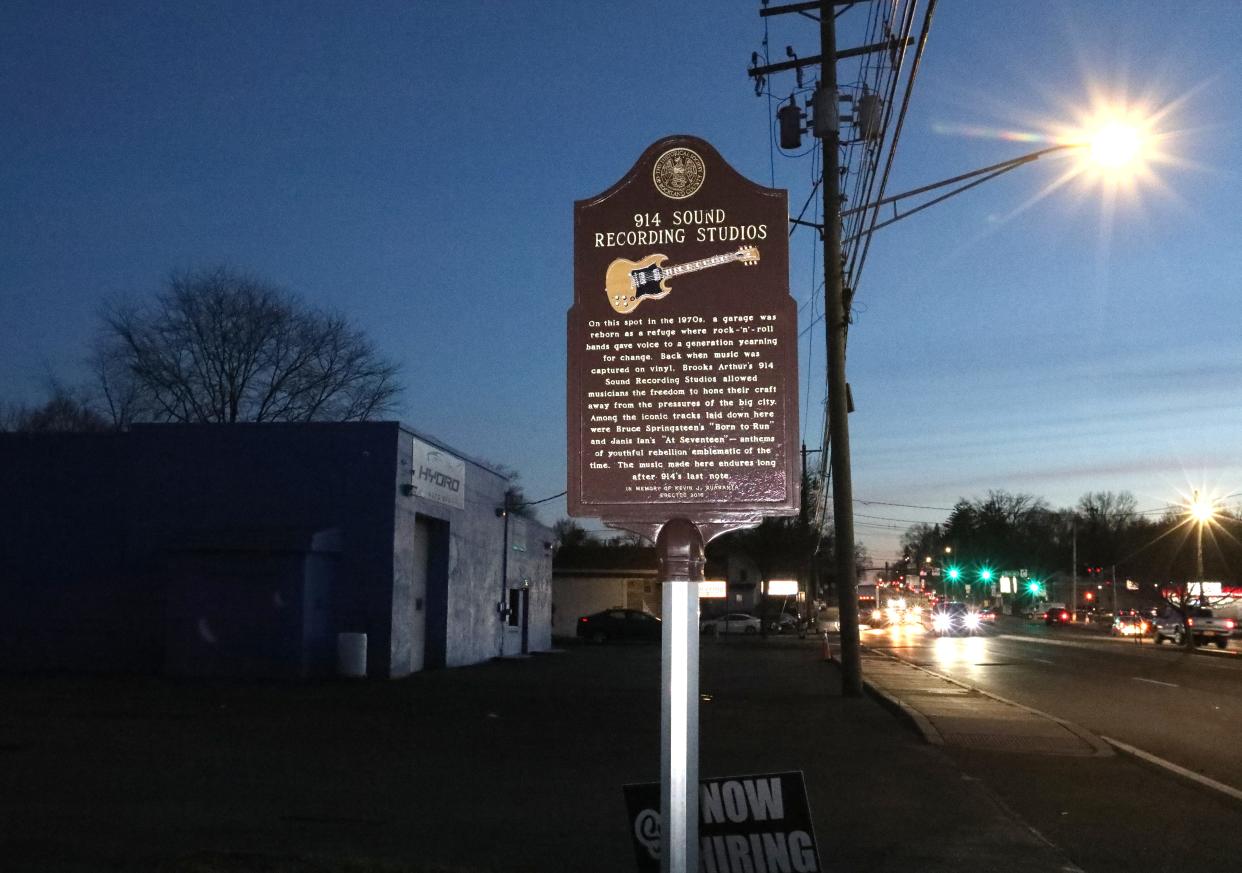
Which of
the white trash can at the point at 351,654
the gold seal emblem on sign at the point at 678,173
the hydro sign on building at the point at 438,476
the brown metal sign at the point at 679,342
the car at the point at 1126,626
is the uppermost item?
the hydro sign on building at the point at 438,476

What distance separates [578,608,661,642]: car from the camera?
4953 centimetres

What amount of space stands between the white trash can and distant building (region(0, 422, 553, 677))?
0.50m

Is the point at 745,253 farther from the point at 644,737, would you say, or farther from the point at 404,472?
the point at 404,472

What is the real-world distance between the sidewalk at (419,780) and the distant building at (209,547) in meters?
3.55

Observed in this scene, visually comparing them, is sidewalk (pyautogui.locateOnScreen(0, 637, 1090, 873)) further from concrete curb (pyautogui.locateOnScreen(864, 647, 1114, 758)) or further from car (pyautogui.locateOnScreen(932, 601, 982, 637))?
car (pyautogui.locateOnScreen(932, 601, 982, 637))

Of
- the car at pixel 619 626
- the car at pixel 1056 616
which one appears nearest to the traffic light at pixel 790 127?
the car at pixel 619 626

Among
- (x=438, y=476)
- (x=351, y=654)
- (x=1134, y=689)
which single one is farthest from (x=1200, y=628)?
(x=351, y=654)

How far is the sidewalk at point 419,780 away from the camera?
784 cm

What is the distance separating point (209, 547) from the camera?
23922mm

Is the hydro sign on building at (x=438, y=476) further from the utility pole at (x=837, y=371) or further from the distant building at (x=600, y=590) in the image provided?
the distant building at (x=600, y=590)

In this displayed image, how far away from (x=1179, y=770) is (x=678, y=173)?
31.0ft

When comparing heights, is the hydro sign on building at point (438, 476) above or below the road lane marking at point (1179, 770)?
above

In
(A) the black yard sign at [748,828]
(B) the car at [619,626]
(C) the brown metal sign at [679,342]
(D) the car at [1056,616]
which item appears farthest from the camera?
(D) the car at [1056,616]

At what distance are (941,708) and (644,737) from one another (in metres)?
6.07
